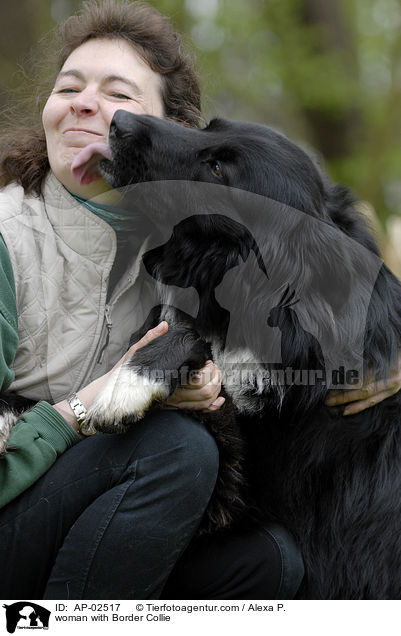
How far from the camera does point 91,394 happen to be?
2055 millimetres

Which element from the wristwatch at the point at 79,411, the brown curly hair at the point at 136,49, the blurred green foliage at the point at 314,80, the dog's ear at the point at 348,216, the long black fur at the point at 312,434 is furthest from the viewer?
the blurred green foliage at the point at 314,80

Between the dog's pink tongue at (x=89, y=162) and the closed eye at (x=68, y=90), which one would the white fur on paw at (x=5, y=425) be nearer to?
the dog's pink tongue at (x=89, y=162)

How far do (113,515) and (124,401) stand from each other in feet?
1.00

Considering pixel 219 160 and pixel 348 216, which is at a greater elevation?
pixel 219 160

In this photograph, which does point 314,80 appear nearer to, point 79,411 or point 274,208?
point 274,208

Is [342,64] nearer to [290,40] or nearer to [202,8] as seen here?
[290,40]

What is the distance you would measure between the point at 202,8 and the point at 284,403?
6.51 metres

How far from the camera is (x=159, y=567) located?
197 cm

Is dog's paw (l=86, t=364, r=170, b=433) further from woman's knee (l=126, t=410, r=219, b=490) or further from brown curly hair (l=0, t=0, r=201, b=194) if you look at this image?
brown curly hair (l=0, t=0, r=201, b=194)

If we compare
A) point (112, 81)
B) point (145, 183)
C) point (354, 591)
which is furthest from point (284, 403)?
point (112, 81)

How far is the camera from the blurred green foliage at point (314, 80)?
783 cm
